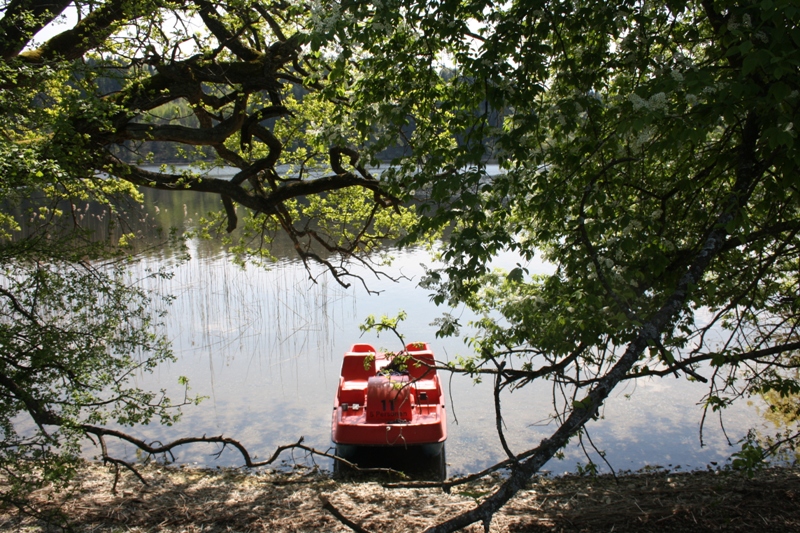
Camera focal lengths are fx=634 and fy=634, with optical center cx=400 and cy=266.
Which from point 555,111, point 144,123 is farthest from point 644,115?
point 144,123

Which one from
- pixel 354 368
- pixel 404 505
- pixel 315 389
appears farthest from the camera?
pixel 315 389

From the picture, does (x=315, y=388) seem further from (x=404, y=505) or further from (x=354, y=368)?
(x=404, y=505)

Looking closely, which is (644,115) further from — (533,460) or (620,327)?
(533,460)

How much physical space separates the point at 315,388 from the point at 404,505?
535 cm

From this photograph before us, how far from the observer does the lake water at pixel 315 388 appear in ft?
26.6

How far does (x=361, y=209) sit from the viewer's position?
8789 mm

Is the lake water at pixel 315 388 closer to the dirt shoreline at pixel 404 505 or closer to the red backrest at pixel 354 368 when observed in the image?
the red backrest at pixel 354 368

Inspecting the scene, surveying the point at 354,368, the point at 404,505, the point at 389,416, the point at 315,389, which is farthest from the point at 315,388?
the point at 404,505

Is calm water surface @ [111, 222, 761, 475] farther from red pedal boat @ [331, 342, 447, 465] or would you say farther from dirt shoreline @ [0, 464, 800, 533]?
dirt shoreline @ [0, 464, 800, 533]

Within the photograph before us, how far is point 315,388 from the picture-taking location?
1011 centimetres

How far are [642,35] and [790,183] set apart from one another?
138cm

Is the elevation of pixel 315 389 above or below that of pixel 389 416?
below

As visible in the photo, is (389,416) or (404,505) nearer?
(404,505)

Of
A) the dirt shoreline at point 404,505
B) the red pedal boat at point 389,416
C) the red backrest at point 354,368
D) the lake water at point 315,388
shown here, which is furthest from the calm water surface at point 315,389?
the dirt shoreline at point 404,505
